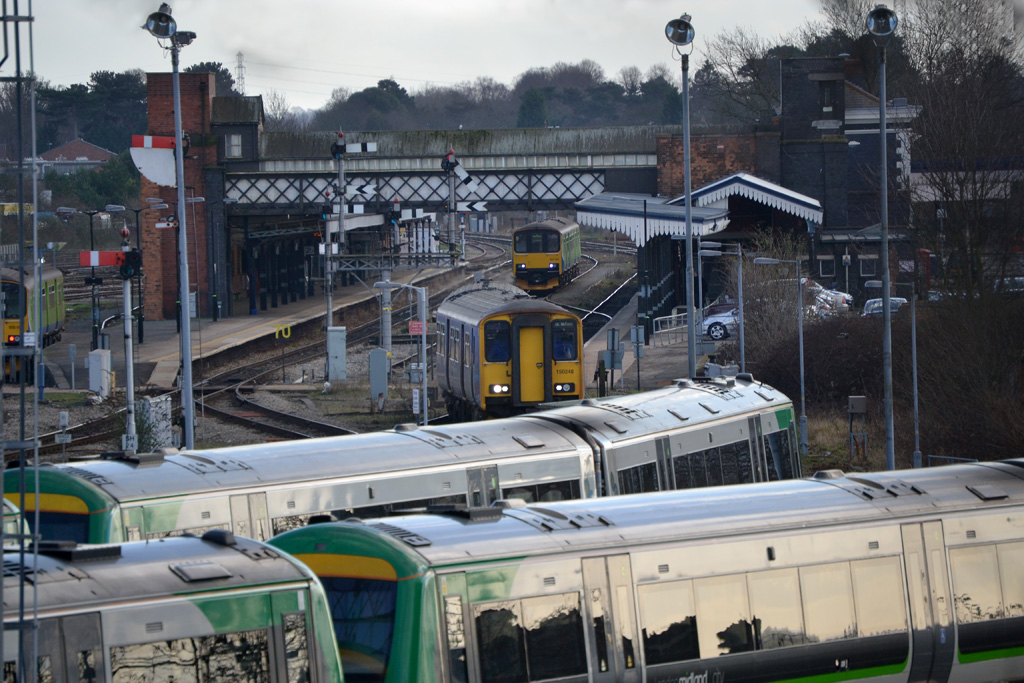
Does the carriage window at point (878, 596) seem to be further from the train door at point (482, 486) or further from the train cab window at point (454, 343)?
the train cab window at point (454, 343)

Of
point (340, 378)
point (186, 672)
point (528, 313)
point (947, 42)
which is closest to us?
point (186, 672)

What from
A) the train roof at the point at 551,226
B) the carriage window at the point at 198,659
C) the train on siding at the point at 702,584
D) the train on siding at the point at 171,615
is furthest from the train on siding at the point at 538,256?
the carriage window at the point at 198,659

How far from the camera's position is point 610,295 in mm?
57500

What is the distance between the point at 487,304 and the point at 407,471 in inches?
572

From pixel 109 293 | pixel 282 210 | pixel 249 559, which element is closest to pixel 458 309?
pixel 249 559

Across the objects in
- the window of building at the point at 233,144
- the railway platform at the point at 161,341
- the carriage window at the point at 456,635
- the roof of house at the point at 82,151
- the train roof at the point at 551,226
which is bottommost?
the railway platform at the point at 161,341

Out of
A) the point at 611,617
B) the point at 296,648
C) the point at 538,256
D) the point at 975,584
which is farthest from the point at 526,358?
the point at 538,256

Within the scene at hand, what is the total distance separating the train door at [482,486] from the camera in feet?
39.0

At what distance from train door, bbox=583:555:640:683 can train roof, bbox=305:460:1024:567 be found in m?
0.15

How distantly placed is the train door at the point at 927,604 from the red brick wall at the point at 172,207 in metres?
46.1

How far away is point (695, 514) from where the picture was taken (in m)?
8.92

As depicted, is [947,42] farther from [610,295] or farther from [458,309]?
[458,309]

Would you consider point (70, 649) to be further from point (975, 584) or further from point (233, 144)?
point (233, 144)

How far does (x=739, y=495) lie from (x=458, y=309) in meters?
18.2
